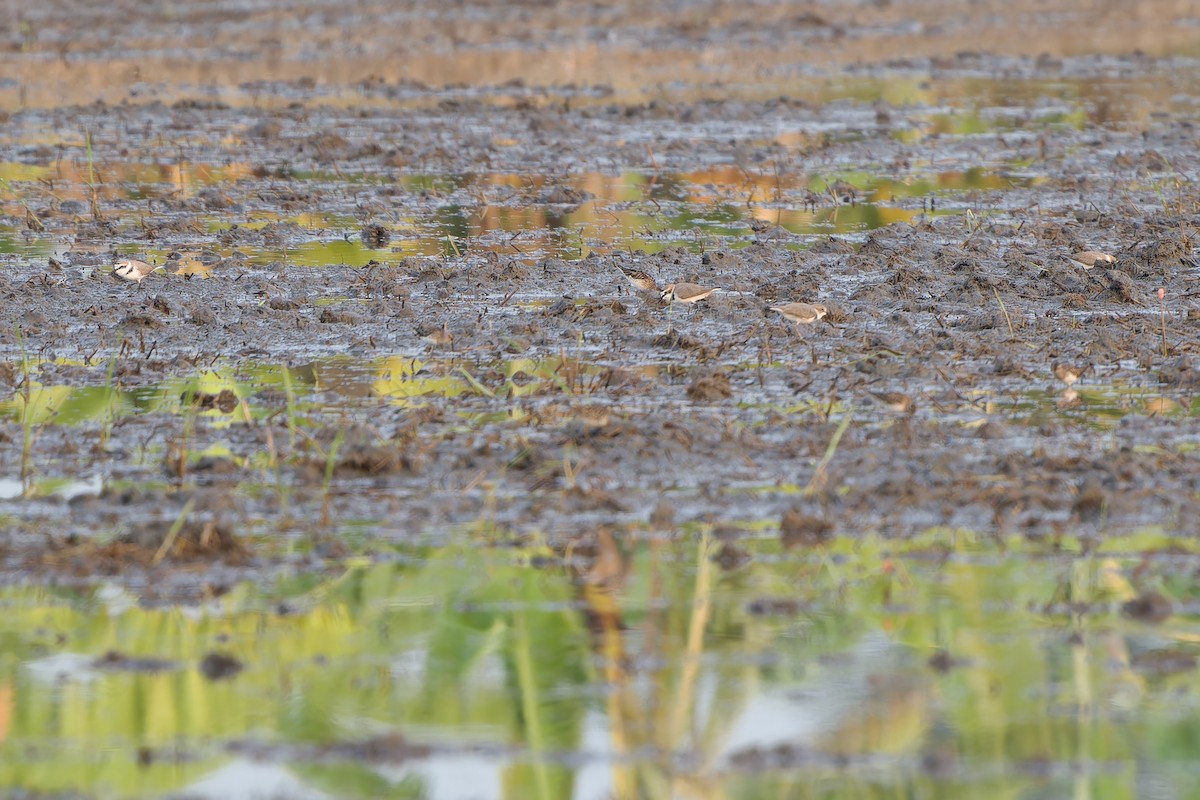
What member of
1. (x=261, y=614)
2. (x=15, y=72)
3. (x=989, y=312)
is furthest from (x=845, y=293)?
(x=15, y=72)

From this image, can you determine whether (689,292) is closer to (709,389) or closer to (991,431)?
(709,389)

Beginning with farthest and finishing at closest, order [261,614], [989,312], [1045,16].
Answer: [1045,16] → [989,312] → [261,614]

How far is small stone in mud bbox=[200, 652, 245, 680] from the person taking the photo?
4.90 metres

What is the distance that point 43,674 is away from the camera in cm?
498

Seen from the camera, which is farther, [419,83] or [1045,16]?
[1045,16]

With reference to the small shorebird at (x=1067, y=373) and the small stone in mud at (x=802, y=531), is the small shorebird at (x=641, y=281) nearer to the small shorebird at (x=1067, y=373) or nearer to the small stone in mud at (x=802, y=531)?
the small shorebird at (x=1067, y=373)

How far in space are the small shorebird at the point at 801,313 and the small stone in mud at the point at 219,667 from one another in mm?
4045

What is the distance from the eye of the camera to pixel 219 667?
4.93 metres

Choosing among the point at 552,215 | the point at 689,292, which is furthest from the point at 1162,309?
the point at 552,215

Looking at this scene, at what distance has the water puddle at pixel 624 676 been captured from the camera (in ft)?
14.5

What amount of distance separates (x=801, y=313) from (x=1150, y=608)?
11.0 ft

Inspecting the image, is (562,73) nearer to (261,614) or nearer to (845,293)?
(845,293)

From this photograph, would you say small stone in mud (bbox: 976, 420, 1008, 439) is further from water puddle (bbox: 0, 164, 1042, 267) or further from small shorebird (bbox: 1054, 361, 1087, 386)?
water puddle (bbox: 0, 164, 1042, 267)

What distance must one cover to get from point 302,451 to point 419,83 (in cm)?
1245
